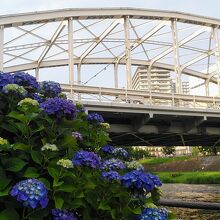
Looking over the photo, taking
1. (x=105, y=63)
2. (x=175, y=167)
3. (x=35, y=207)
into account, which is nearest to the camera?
(x=35, y=207)

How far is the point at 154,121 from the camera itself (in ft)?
77.9

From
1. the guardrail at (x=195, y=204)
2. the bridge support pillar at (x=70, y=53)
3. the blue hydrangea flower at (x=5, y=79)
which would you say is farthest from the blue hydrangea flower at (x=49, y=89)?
the bridge support pillar at (x=70, y=53)

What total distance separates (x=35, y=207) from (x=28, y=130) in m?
0.86

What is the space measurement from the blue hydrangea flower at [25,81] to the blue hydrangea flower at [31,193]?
178cm

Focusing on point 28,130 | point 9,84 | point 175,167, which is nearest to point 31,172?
point 28,130

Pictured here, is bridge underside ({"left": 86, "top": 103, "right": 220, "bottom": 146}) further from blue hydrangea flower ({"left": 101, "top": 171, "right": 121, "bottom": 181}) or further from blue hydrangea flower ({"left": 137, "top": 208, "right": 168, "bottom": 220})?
blue hydrangea flower ({"left": 137, "top": 208, "right": 168, "bottom": 220})

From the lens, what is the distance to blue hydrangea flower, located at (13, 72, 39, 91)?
14.3ft

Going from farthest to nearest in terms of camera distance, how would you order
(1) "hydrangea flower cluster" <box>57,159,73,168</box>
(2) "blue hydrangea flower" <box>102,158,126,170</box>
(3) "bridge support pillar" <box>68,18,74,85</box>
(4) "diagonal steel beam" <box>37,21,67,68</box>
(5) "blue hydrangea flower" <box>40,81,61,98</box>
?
(4) "diagonal steel beam" <box>37,21,67,68</box>
(3) "bridge support pillar" <box>68,18,74,85</box>
(5) "blue hydrangea flower" <box>40,81,61,98</box>
(2) "blue hydrangea flower" <box>102,158,126,170</box>
(1) "hydrangea flower cluster" <box>57,159,73,168</box>

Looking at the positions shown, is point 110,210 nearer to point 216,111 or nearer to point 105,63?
point 216,111

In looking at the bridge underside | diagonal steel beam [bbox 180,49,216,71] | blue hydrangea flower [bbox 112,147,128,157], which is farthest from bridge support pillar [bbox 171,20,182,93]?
blue hydrangea flower [bbox 112,147,128,157]

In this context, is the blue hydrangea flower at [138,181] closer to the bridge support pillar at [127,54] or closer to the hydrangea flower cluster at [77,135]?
the hydrangea flower cluster at [77,135]

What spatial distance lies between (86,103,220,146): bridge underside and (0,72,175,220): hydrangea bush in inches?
629

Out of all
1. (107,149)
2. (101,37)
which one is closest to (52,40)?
(101,37)

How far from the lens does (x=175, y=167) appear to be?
67625mm
